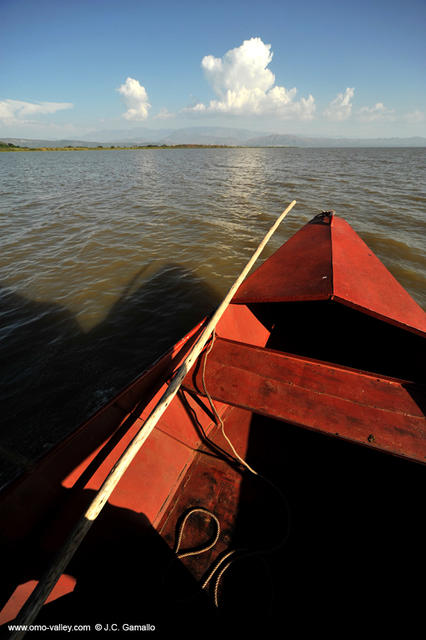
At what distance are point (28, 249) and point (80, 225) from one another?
2967mm

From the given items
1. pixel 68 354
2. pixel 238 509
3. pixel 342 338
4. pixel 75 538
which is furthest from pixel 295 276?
pixel 68 354

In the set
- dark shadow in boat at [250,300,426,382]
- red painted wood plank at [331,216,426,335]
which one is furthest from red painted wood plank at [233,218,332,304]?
dark shadow in boat at [250,300,426,382]

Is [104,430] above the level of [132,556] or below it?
above

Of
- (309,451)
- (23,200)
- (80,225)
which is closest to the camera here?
(309,451)

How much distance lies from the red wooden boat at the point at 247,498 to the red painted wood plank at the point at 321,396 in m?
0.01

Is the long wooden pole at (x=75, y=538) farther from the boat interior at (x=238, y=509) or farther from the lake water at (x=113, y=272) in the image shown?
the lake water at (x=113, y=272)

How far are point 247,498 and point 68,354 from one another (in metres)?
3.99

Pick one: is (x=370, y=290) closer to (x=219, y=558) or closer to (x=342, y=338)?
(x=342, y=338)

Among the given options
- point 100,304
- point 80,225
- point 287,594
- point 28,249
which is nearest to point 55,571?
point 287,594

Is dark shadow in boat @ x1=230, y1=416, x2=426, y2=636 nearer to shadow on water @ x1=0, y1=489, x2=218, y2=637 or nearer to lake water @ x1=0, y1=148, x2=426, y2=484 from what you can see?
shadow on water @ x1=0, y1=489, x2=218, y2=637

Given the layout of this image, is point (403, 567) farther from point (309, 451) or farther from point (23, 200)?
point (23, 200)

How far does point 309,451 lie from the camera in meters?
3.06

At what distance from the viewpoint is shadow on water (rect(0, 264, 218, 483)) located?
370cm

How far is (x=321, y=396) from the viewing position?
7.70 feet
